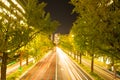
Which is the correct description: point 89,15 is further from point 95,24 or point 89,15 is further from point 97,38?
point 97,38

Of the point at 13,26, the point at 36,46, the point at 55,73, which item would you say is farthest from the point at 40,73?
the point at 13,26

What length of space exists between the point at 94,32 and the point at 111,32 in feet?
5.58

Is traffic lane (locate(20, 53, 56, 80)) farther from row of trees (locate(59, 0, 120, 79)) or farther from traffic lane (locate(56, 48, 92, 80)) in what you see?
row of trees (locate(59, 0, 120, 79))

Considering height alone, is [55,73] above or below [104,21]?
below

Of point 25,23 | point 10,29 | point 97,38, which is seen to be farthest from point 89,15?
point 25,23

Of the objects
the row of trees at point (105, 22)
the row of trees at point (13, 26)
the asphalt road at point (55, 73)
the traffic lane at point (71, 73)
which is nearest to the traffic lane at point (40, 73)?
the asphalt road at point (55, 73)

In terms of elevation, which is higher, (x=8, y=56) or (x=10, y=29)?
(x=10, y=29)

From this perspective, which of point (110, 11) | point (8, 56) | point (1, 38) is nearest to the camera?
point (110, 11)

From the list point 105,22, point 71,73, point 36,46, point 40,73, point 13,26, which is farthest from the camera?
point 36,46

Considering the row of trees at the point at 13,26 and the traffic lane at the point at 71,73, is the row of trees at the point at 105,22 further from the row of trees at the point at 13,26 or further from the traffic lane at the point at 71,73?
the traffic lane at the point at 71,73

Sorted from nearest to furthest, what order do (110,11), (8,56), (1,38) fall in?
(110,11) < (1,38) < (8,56)

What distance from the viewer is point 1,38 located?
22062mm

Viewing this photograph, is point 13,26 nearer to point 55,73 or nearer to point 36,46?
point 55,73

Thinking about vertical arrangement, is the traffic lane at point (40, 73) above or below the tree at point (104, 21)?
below
